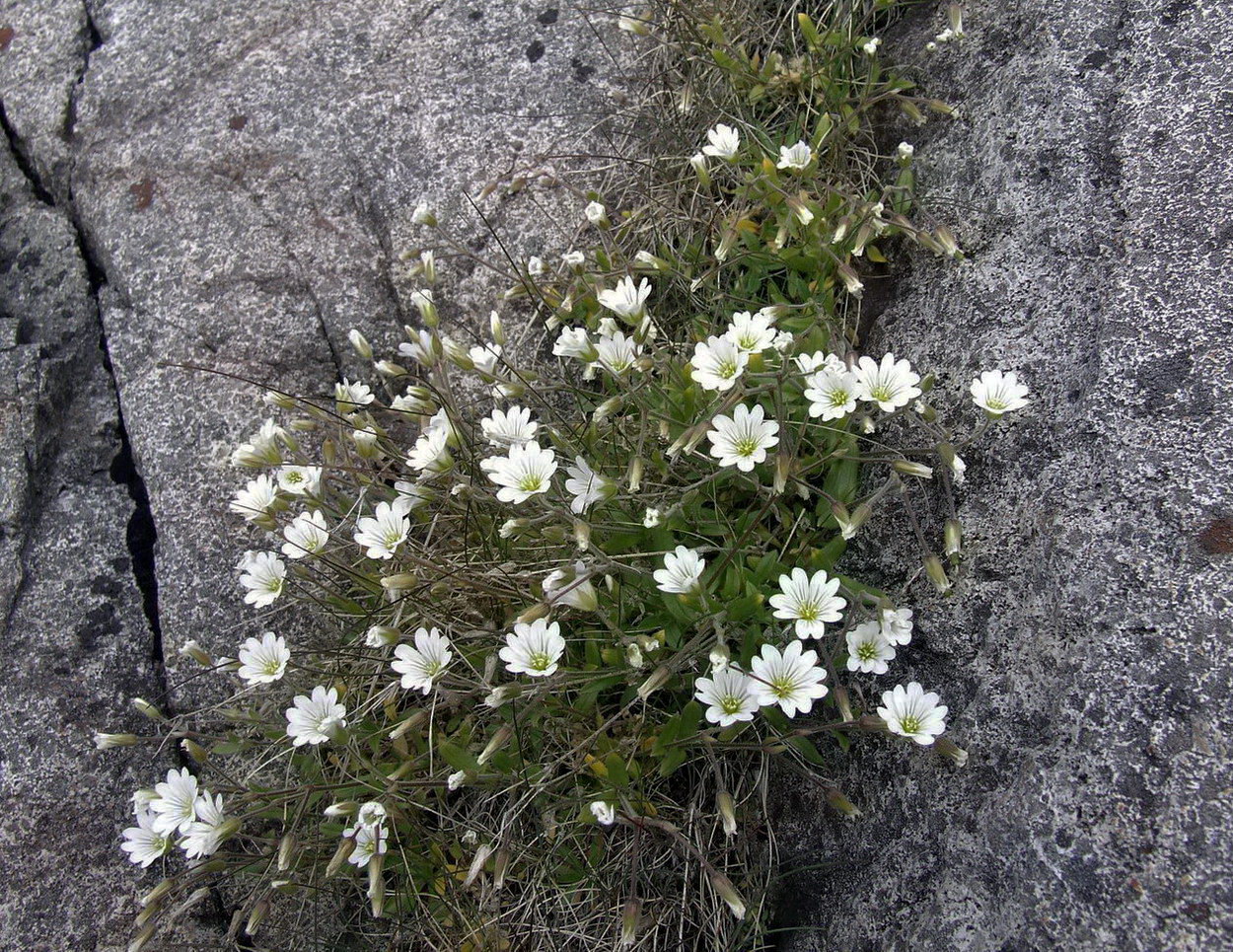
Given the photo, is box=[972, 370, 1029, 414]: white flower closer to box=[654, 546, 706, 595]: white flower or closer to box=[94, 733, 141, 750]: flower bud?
→ box=[654, 546, 706, 595]: white flower

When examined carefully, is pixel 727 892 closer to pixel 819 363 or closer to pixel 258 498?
pixel 819 363

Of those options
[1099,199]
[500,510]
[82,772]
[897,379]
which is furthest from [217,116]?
[1099,199]

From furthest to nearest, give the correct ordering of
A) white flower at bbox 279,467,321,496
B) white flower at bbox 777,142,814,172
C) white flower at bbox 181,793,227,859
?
white flower at bbox 777,142,814,172
white flower at bbox 279,467,321,496
white flower at bbox 181,793,227,859

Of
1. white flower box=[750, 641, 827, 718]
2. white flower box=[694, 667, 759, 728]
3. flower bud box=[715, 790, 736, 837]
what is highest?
white flower box=[750, 641, 827, 718]

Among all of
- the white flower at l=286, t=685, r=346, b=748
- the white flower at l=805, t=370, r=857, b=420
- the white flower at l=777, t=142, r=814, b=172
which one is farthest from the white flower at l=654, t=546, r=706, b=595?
the white flower at l=777, t=142, r=814, b=172

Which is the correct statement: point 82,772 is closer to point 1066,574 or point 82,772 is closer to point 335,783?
point 335,783

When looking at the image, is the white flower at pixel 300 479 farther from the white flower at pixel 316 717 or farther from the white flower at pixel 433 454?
the white flower at pixel 316 717
